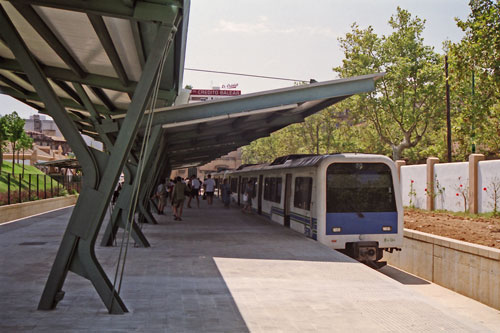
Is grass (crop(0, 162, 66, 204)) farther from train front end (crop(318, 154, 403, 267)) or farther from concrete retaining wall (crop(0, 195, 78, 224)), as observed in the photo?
train front end (crop(318, 154, 403, 267))

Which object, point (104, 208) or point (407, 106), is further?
point (407, 106)

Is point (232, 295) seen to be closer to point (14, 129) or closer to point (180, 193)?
point (180, 193)

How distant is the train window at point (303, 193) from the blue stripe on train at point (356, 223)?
1.07 metres

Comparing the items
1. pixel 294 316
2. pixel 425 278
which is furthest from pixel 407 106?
pixel 294 316

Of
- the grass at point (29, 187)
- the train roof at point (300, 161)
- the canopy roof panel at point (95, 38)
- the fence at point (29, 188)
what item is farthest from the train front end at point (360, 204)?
the fence at point (29, 188)

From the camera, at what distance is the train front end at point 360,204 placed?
1284cm

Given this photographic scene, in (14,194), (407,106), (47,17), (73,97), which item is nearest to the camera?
(47,17)

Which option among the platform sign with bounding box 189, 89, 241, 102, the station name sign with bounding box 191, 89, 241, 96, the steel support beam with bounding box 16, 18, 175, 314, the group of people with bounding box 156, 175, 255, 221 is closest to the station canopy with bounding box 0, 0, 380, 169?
the steel support beam with bounding box 16, 18, 175, 314

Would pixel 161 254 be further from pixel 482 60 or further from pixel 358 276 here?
pixel 482 60

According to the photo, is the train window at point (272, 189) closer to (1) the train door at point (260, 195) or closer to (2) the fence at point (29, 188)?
(1) the train door at point (260, 195)

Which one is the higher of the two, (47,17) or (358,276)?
(47,17)

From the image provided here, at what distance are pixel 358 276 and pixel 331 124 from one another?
38988mm

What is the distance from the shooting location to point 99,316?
19.6 ft

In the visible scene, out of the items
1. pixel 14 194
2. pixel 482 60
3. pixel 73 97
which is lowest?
pixel 14 194
